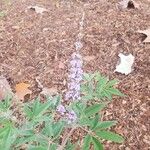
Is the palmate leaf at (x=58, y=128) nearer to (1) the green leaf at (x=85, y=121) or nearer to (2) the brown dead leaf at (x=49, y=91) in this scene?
(1) the green leaf at (x=85, y=121)

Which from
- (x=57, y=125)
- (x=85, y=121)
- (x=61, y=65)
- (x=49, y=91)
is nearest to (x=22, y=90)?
(x=49, y=91)

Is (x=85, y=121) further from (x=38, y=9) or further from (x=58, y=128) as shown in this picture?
(x=38, y=9)

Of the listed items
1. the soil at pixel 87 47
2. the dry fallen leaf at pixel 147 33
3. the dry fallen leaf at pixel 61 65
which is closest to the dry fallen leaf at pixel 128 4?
the soil at pixel 87 47

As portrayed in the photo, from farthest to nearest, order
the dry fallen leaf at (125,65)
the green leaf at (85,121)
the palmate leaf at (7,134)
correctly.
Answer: the dry fallen leaf at (125,65) → the green leaf at (85,121) → the palmate leaf at (7,134)

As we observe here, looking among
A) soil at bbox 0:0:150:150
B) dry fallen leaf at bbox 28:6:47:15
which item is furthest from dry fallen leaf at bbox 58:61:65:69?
dry fallen leaf at bbox 28:6:47:15

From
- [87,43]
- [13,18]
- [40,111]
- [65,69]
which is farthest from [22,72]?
[40,111]

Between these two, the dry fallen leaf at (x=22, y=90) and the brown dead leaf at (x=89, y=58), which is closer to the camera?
the dry fallen leaf at (x=22, y=90)

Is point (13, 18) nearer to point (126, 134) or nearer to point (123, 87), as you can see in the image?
point (123, 87)
